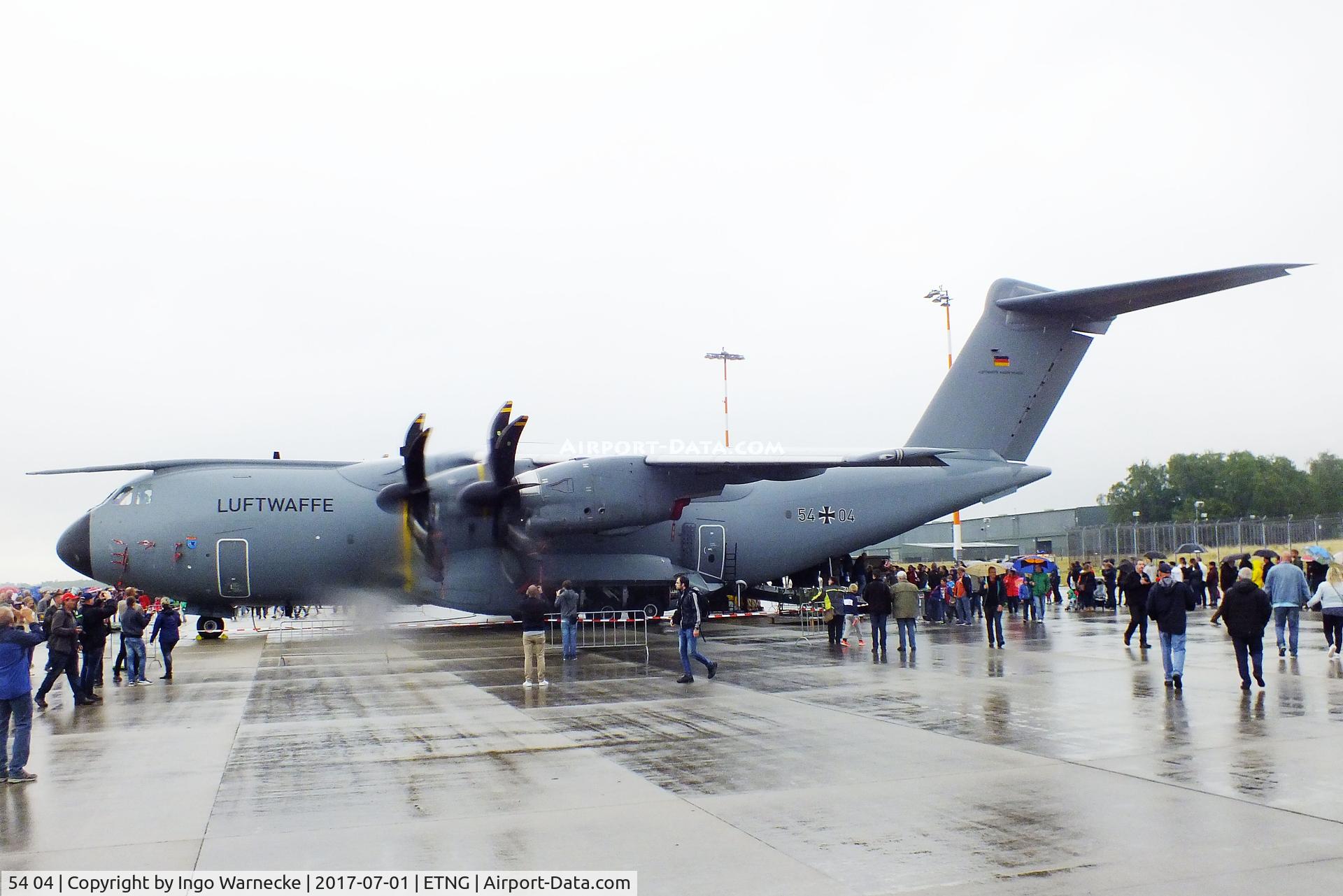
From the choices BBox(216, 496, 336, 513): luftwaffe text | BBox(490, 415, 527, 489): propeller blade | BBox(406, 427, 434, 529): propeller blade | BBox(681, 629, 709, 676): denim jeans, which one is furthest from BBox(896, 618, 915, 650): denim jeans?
BBox(216, 496, 336, 513): luftwaffe text

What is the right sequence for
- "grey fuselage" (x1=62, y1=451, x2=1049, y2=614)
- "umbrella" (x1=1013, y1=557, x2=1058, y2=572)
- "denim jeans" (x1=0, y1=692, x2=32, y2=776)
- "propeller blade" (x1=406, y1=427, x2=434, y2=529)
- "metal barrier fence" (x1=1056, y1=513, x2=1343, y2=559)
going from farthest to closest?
1. "metal barrier fence" (x1=1056, y1=513, x2=1343, y2=559)
2. "umbrella" (x1=1013, y1=557, x2=1058, y2=572)
3. "grey fuselage" (x1=62, y1=451, x2=1049, y2=614)
4. "propeller blade" (x1=406, y1=427, x2=434, y2=529)
5. "denim jeans" (x1=0, y1=692, x2=32, y2=776)

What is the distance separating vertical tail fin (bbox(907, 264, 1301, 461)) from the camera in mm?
21562

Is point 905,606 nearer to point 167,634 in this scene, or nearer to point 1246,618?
point 1246,618

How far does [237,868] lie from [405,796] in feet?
5.32

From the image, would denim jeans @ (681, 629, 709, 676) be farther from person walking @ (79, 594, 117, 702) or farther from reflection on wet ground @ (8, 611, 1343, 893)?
person walking @ (79, 594, 117, 702)

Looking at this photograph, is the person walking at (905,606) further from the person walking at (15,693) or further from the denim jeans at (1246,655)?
the person walking at (15,693)

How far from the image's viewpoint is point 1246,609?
10.7 meters

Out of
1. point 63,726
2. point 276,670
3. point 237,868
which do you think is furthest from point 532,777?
point 276,670

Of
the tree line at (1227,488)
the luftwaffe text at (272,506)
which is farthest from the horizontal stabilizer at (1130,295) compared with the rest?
the tree line at (1227,488)

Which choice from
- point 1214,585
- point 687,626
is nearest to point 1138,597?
point 687,626

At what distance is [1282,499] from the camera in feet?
234

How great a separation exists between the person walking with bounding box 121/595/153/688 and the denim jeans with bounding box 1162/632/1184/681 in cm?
1273

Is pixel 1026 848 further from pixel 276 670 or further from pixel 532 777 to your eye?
pixel 276 670

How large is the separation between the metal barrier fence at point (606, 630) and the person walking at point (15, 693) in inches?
403
